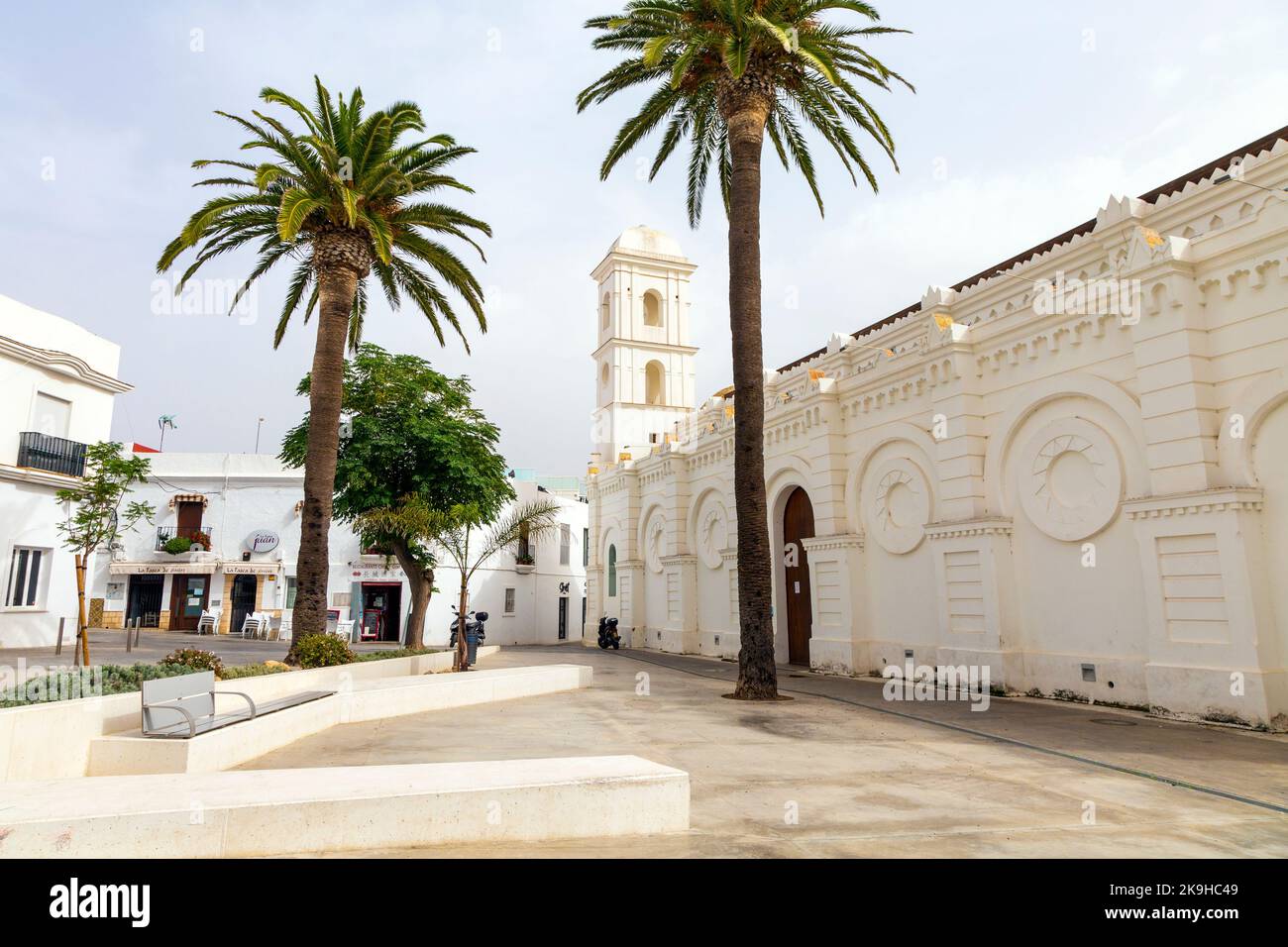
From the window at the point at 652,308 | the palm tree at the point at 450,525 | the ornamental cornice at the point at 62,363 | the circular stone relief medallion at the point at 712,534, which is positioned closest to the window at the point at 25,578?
the ornamental cornice at the point at 62,363

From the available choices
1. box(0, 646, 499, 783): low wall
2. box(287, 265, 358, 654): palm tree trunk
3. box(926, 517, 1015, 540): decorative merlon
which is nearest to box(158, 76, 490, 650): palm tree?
box(287, 265, 358, 654): palm tree trunk

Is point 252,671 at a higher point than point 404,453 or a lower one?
lower

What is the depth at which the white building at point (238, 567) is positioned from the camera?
37.1m

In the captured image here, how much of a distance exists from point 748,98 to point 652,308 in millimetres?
25433

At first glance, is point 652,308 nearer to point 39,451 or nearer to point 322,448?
point 39,451

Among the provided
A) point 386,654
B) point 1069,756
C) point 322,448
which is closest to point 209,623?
point 386,654

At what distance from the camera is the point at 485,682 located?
572 inches

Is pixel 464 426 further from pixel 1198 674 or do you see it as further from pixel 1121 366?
pixel 1198 674

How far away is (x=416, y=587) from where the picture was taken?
2234 cm

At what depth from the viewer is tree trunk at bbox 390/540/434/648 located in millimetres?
21484

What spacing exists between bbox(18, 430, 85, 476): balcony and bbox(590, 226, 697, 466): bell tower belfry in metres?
21.2

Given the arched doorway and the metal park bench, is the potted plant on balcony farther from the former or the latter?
the metal park bench
